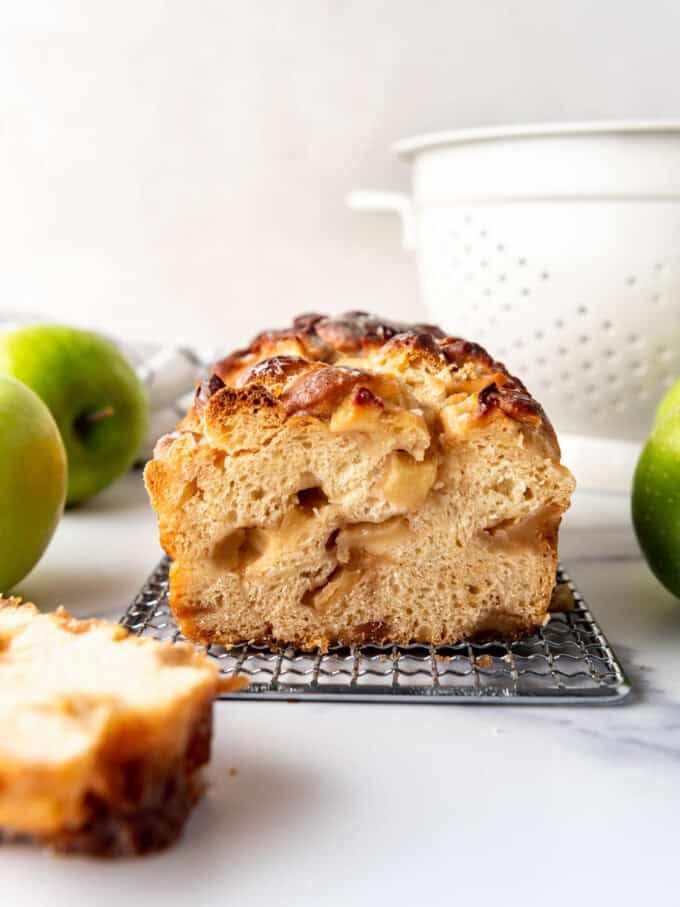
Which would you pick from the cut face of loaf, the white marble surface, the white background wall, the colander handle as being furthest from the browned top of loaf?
the white background wall

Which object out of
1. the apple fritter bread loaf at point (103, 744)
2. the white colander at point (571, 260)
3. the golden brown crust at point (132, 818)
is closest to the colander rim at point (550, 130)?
the white colander at point (571, 260)

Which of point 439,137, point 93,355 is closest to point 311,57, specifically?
point 439,137

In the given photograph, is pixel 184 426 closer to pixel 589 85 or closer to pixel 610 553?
pixel 610 553

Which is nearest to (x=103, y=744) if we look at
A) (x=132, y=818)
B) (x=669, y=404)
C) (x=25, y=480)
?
(x=132, y=818)

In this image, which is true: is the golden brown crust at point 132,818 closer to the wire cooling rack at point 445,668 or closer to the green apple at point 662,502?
the wire cooling rack at point 445,668

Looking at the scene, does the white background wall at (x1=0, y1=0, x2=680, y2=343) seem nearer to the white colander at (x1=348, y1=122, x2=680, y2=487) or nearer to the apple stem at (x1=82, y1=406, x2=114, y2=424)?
the white colander at (x1=348, y1=122, x2=680, y2=487)

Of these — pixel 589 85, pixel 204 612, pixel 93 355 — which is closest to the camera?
pixel 204 612
